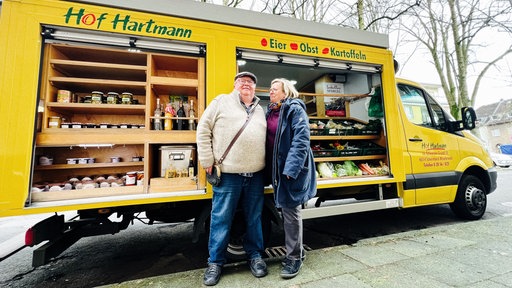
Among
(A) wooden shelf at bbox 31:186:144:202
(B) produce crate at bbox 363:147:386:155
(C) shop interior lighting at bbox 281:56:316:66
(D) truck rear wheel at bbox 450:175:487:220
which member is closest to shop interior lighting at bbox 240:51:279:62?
(C) shop interior lighting at bbox 281:56:316:66

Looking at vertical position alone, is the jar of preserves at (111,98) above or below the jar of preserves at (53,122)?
above

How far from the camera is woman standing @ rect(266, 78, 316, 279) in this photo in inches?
83.7

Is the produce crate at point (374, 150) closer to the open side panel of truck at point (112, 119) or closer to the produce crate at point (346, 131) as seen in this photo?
the produce crate at point (346, 131)

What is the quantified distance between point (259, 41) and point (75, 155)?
2.86m

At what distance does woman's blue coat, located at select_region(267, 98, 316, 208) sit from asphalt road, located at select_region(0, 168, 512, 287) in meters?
1.54

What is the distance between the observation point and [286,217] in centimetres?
235

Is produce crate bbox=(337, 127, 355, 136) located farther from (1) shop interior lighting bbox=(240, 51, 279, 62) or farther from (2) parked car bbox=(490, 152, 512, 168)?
(2) parked car bbox=(490, 152, 512, 168)

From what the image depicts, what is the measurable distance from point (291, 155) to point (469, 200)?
3.83m

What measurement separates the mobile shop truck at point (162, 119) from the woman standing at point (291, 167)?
1.44 ft

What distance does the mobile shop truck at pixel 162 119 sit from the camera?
2074 millimetres

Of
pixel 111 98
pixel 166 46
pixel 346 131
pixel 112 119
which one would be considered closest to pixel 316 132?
pixel 346 131

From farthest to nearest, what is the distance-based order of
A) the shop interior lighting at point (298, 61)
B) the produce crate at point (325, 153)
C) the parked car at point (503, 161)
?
the parked car at point (503, 161) < the produce crate at point (325, 153) < the shop interior lighting at point (298, 61)

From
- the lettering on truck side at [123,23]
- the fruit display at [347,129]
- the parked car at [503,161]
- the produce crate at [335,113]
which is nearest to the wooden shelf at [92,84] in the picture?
the lettering on truck side at [123,23]

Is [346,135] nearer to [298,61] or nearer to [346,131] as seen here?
[346,131]
